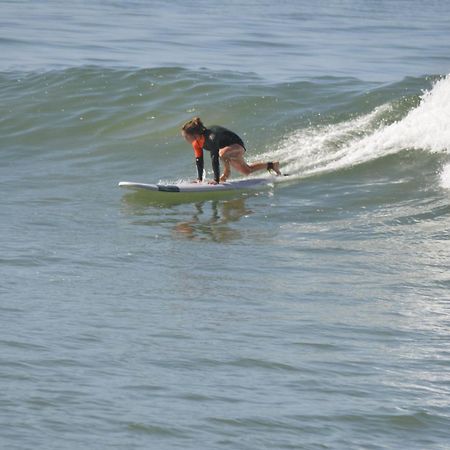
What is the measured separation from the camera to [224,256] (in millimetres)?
11992

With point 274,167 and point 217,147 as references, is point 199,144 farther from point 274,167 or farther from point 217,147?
point 274,167

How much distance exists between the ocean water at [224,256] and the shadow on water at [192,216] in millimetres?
51

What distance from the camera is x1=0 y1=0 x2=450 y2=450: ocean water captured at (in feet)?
23.8

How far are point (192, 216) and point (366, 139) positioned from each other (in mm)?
4917

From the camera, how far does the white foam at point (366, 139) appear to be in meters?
17.2

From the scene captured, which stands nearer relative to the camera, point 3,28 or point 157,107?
point 157,107

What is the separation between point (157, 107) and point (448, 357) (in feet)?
44.8

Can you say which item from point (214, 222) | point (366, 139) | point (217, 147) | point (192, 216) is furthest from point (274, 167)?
point (366, 139)

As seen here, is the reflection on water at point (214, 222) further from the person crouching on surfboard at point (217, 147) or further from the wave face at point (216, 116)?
the wave face at point (216, 116)

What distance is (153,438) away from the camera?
6840 mm

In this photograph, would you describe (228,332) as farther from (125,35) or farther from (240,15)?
(240,15)

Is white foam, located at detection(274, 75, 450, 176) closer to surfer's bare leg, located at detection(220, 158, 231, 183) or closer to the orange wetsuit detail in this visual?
surfer's bare leg, located at detection(220, 158, 231, 183)

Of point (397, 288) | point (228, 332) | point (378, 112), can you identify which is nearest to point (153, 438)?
point (228, 332)

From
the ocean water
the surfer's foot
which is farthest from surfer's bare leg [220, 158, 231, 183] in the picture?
the surfer's foot
